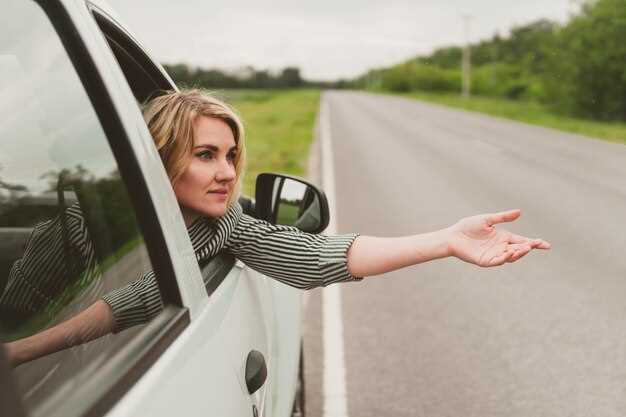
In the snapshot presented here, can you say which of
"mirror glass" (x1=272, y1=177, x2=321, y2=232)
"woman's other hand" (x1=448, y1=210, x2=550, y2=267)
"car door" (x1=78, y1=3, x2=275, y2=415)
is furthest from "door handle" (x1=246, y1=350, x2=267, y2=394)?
"mirror glass" (x1=272, y1=177, x2=321, y2=232)

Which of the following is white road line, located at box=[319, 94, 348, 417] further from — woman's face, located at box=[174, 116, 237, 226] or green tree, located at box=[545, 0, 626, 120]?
green tree, located at box=[545, 0, 626, 120]

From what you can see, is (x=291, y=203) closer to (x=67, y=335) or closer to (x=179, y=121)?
(x=179, y=121)

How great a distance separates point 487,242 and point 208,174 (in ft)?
2.39

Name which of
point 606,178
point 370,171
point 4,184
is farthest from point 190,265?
point 370,171

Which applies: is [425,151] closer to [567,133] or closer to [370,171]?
[370,171]

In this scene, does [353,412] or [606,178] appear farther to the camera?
[606,178]

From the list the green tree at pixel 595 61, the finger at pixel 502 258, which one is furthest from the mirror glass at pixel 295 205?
the green tree at pixel 595 61

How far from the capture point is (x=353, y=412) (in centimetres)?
412

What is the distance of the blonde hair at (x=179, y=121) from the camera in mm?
2074

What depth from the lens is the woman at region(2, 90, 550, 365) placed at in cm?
195

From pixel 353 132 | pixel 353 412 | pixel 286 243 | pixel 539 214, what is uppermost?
pixel 286 243

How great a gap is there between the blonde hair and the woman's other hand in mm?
646

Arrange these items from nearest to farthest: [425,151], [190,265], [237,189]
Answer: [190,265]
[237,189]
[425,151]

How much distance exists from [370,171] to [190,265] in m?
14.4
